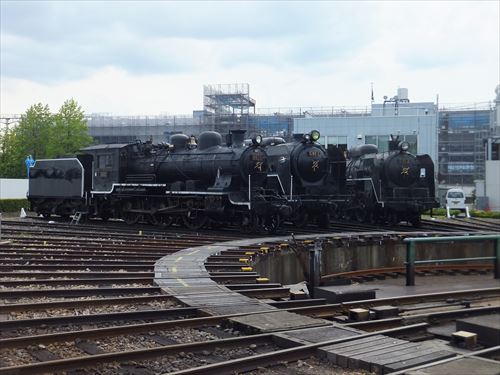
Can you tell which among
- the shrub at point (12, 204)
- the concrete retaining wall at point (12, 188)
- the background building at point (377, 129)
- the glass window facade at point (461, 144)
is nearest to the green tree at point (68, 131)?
the concrete retaining wall at point (12, 188)

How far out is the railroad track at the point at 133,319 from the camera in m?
5.89

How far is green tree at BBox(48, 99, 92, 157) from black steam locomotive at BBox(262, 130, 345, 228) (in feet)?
118

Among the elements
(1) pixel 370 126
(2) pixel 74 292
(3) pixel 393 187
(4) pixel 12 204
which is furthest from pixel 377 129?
(2) pixel 74 292

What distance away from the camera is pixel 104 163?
25.1 metres

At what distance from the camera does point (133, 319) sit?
7676 mm

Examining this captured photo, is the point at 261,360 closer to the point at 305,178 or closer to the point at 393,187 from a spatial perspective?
the point at 305,178

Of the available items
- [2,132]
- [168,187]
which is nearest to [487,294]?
[168,187]

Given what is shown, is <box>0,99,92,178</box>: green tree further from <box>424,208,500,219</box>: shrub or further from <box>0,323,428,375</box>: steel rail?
<box>0,323,428,375</box>: steel rail

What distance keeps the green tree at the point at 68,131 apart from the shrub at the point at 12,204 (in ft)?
62.0

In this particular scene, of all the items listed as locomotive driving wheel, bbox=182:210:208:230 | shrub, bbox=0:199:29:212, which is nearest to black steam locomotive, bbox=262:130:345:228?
locomotive driving wheel, bbox=182:210:208:230

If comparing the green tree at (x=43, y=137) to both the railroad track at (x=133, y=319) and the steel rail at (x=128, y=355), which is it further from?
the steel rail at (x=128, y=355)

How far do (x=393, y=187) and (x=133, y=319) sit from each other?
773 inches

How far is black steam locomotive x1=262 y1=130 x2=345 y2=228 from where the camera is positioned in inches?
830

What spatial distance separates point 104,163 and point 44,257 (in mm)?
12040
